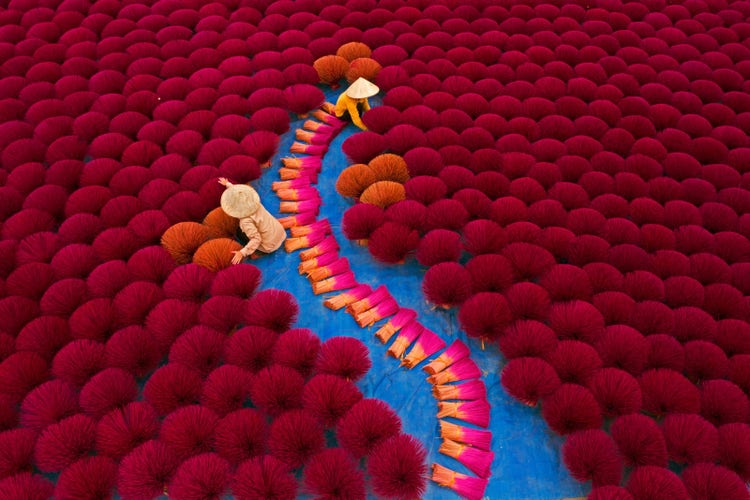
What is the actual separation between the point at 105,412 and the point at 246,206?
52cm

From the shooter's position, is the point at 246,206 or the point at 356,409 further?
the point at 246,206

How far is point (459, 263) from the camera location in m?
1.34

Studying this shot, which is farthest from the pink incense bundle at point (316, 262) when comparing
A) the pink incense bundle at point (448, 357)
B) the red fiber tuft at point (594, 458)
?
the red fiber tuft at point (594, 458)

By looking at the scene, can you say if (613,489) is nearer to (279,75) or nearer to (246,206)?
(246,206)

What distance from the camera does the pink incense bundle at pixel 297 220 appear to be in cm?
148

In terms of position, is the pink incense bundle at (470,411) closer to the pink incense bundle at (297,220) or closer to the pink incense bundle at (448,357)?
the pink incense bundle at (448,357)

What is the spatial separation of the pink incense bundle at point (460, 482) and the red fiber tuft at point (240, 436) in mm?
347

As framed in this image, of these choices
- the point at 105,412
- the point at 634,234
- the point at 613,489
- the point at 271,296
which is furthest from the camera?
the point at 634,234

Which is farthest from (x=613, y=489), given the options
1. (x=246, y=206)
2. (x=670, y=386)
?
(x=246, y=206)

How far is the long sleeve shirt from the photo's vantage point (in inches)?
65.1

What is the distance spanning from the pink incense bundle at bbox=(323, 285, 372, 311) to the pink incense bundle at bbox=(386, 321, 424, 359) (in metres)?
0.14

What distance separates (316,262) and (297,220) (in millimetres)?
173

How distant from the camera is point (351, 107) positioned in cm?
165

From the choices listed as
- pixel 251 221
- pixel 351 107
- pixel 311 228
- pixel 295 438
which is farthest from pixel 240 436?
pixel 351 107
